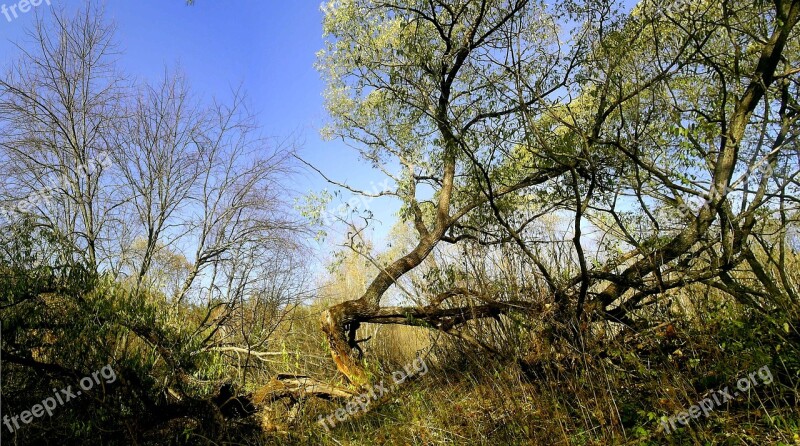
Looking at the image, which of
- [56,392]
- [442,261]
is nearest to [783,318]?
[442,261]

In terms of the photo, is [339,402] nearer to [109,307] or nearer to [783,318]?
[109,307]

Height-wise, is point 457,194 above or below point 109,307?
above

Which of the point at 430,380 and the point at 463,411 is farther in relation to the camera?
the point at 430,380

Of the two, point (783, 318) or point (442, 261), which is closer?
point (783, 318)

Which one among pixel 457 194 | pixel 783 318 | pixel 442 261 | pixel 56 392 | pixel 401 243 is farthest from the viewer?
pixel 401 243

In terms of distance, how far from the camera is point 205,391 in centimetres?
604

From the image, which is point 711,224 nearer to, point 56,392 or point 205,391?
point 205,391

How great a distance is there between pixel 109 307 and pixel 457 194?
605 cm

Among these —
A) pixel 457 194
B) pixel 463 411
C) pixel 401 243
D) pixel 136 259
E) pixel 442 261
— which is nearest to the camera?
pixel 463 411

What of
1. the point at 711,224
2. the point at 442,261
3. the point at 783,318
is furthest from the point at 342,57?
the point at 783,318

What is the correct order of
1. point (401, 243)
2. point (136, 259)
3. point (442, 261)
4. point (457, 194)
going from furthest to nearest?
point (401, 243)
point (136, 259)
point (457, 194)
point (442, 261)

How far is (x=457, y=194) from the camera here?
9.20 meters

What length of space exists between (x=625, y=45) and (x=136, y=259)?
11.1 meters

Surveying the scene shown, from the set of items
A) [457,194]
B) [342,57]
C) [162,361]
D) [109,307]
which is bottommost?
[162,361]
